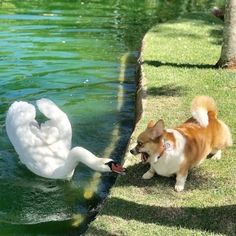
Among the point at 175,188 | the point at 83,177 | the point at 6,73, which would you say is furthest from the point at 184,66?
the point at 175,188

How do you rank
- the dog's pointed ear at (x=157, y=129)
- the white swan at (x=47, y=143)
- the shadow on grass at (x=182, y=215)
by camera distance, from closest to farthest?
the shadow on grass at (x=182, y=215) → the dog's pointed ear at (x=157, y=129) → the white swan at (x=47, y=143)

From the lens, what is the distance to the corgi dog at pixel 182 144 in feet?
21.0

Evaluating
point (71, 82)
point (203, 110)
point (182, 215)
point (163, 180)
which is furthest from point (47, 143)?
point (71, 82)

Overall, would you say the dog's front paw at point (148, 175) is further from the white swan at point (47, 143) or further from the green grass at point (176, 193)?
the white swan at point (47, 143)

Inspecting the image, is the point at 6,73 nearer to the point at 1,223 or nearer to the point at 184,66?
the point at 184,66

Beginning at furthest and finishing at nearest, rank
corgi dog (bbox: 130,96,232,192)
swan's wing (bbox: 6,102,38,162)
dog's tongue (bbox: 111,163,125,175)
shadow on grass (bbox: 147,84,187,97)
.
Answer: shadow on grass (bbox: 147,84,187,97), swan's wing (bbox: 6,102,38,162), dog's tongue (bbox: 111,163,125,175), corgi dog (bbox: 130,96,232,192)

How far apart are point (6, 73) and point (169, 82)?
455cm

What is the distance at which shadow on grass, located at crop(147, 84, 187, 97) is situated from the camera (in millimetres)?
10368

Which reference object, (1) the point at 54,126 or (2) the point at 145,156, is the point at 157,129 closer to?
(2) the point at 145,156

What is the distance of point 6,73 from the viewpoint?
13.5m

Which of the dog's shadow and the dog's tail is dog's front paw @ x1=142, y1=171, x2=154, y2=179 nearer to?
the dog's shadow

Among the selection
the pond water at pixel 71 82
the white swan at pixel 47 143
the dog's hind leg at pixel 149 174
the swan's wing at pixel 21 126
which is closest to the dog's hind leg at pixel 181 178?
the dog's hind leg at pixel 149 174

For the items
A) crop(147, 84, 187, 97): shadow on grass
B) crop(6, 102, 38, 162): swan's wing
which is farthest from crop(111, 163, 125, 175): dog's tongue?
crop(147, 84, 187, 97): shadow on grass

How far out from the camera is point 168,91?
10.5 m
